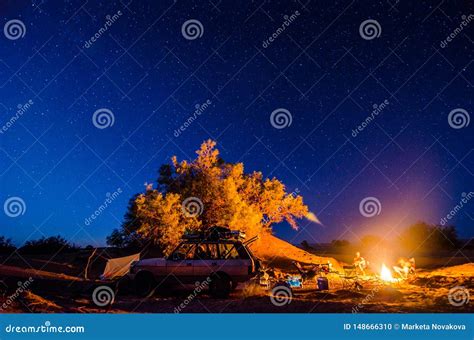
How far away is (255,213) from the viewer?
22.2m

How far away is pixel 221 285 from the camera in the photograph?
12938 millimetres

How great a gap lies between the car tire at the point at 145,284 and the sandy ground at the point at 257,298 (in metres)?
0.27

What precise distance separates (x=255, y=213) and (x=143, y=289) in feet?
32.1

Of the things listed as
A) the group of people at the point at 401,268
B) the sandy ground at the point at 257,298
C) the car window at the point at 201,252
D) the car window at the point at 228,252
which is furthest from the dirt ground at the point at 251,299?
the car window at the point at 228,252

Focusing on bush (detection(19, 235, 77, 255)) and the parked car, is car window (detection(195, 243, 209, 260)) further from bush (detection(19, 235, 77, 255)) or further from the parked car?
bush (detection(19, 235, 77, 255))

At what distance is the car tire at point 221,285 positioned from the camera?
1291 centimetres

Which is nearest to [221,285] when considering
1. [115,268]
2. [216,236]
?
[216,236]

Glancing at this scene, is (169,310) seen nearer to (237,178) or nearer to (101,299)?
(101,299)

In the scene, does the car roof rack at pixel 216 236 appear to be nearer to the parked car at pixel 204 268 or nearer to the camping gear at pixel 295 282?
the parked car at pixel 204 268

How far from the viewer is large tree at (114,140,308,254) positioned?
20.3 m

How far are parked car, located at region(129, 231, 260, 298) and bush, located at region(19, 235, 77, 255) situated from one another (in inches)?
709

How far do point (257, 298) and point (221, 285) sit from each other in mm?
1199

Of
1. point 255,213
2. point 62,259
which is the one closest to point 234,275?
point 255,213

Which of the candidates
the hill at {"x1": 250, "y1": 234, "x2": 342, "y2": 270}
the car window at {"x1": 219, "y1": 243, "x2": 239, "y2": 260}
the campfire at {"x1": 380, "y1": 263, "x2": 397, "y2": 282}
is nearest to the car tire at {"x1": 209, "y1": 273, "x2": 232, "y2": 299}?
the car window at {"x1": 219, "y1": 243, "x2": 239, "y2": 260}
